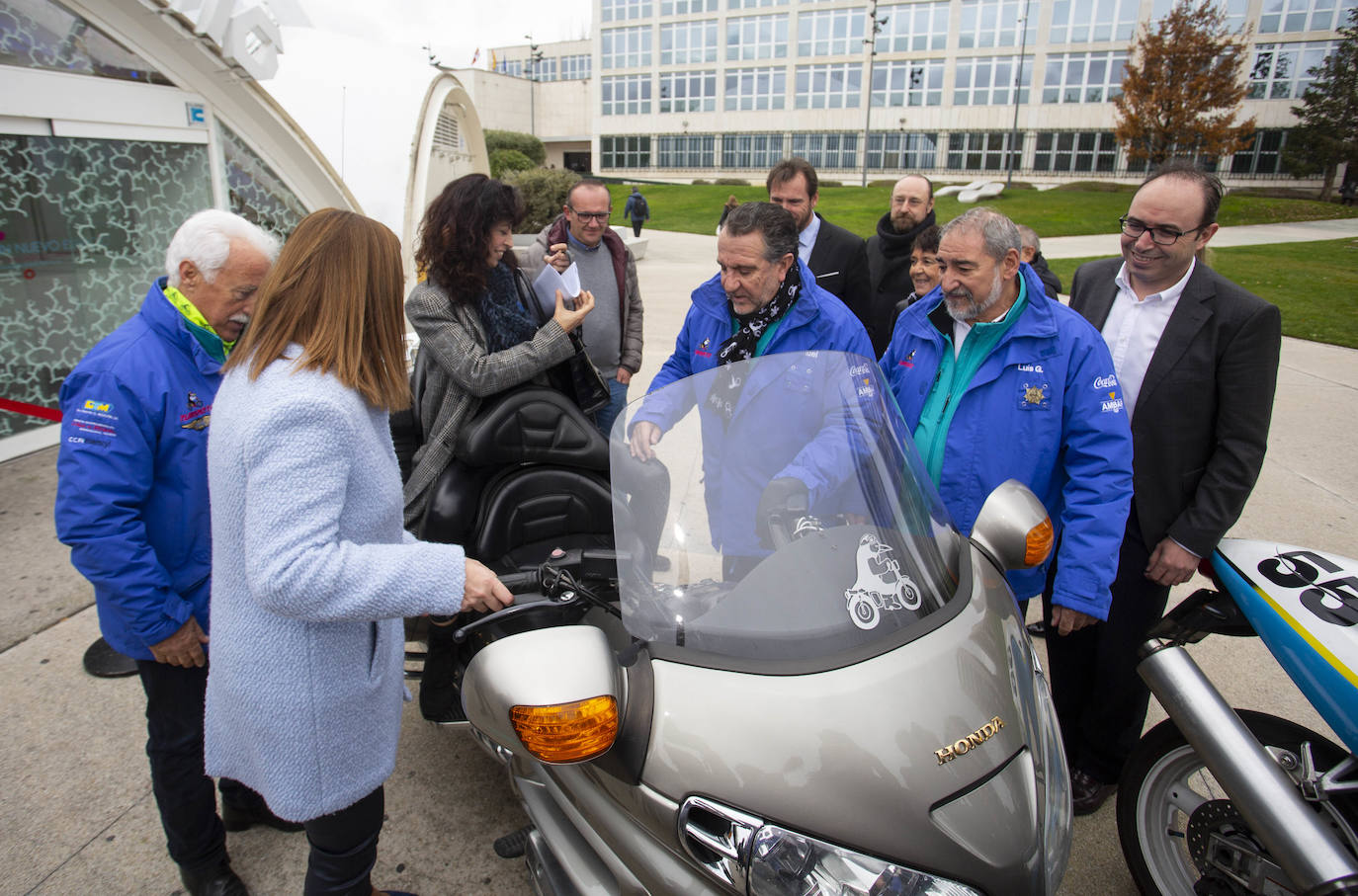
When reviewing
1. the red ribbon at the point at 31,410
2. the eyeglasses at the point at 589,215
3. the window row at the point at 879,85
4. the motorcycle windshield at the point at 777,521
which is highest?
the window row at the point at 879,85

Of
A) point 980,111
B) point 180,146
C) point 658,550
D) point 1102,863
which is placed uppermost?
point 980,111

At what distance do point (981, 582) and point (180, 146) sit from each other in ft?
26.3

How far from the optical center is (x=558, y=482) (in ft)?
8.54

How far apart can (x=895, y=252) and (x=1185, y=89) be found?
36696 millimetres

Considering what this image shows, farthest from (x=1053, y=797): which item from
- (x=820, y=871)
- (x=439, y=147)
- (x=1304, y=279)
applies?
(x=1304, y=279)

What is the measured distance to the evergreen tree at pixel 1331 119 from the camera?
3316 centimetres

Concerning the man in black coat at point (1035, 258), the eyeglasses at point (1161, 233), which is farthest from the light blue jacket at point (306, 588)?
the man in black coat at point (1035, 258)

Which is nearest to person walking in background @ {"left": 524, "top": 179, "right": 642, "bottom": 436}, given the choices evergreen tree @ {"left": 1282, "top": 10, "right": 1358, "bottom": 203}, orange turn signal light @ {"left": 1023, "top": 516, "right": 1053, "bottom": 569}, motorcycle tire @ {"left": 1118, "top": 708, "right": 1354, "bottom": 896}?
orange turn signal light @ {"left": 1023, "top": 516, "right": 1053, "bottom": 569}

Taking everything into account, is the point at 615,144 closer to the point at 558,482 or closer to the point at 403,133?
the point at 403,133

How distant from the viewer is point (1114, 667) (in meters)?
2.56

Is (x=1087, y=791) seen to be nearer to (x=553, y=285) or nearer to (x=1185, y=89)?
(x=553, y=285)

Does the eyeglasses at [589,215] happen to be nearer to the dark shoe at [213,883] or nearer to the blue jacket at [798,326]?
the blue jacket at [798,326]

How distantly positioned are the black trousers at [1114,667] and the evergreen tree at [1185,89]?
38.3m

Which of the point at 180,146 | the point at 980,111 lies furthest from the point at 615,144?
the point at 180,146
